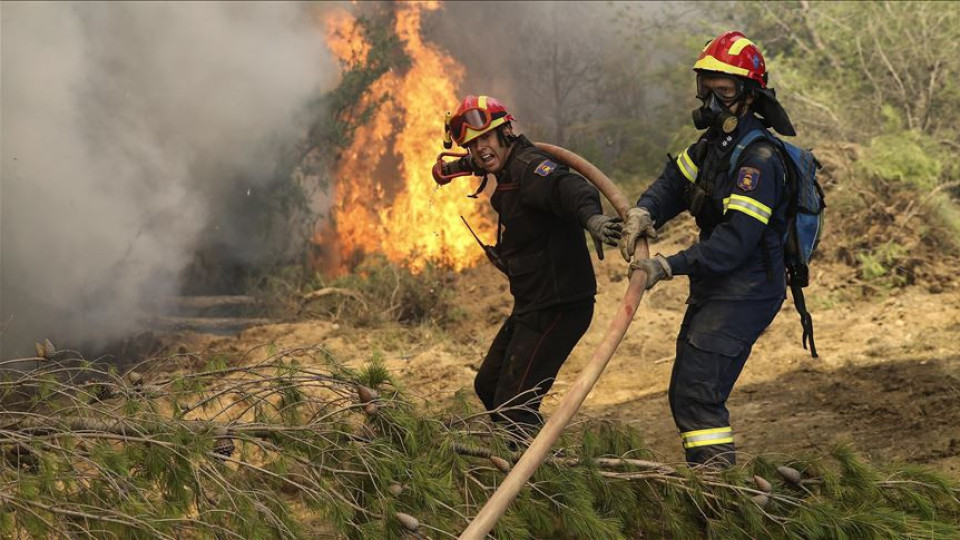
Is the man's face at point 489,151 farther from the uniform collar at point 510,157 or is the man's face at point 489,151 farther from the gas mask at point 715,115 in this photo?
the gas mask at point 715,115

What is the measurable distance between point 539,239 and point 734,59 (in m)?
1.25

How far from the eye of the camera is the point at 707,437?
403cm

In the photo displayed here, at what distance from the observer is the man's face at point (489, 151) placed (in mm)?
4758

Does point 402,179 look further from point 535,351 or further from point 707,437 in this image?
point 707,437

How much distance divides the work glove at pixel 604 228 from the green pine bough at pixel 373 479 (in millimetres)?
804

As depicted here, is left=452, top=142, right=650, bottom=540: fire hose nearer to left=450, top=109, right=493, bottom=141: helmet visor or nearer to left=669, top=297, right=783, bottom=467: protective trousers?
→ left=669, top=297, right=783, bottom=467: protective trousers

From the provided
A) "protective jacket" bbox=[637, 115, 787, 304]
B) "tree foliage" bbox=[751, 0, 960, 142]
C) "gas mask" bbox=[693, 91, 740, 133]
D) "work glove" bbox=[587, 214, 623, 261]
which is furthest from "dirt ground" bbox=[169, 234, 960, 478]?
"tree foliage" bbox=[751, 0, 960, 142]

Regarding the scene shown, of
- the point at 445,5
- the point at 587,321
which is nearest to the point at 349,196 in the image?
the point at 445,5

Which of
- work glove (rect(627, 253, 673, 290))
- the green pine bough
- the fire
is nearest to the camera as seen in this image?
the green pine bough

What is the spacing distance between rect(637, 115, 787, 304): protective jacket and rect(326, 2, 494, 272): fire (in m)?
6.27

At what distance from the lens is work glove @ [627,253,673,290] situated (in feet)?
12.6

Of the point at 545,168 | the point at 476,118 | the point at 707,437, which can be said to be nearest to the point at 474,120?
the point at 476,118

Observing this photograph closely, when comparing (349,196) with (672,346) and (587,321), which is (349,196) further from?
(587,321)

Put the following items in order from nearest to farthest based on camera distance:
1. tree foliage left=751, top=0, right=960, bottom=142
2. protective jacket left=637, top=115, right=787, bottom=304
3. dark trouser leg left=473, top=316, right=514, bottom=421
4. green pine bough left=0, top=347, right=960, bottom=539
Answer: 1. green pine bough left=0, top=347, right=960, bottom=539
2. protective jacket left=637, top=115, right=787, bottom=304
3. dark trouser leg left=473, top=316, right=514, bottom=421
4. tree foliage left=751, top=0, right=960, bottom=142
